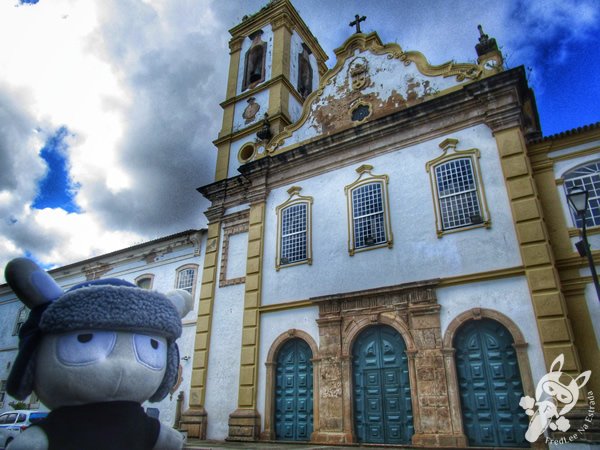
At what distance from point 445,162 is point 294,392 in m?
7.35

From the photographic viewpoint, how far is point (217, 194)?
16297 millimetres

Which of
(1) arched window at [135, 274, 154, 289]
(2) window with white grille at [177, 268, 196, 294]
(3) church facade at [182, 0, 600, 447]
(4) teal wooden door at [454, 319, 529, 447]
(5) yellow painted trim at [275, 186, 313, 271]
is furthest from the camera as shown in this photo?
(1) arched window at [135, 274, 154, 289]

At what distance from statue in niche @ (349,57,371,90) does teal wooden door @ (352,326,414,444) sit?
25.5 ft

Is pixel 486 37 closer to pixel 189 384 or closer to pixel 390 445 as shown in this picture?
pixel 390 445

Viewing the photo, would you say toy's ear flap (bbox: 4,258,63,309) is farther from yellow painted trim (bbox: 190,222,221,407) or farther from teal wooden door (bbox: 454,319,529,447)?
yellow painted trim (bbox: 190,222,221,407)

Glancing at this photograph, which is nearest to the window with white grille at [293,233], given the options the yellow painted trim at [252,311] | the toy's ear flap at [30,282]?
the yellow painted trim at [252,311]

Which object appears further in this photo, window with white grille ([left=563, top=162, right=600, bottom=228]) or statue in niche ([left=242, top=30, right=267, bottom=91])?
statue in niche ([left=242, top=30, right=267, bottom=91])

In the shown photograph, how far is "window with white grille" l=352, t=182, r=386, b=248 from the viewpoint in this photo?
39.9ft

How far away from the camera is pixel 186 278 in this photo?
17.2 m

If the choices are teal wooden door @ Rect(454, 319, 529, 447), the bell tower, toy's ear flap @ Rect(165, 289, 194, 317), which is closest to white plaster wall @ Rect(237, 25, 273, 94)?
the bell tower

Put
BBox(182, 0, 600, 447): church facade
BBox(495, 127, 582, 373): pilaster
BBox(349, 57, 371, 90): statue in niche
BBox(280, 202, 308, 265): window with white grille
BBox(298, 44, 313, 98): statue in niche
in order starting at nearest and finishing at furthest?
BBox(495, 127, 582, 373): pilaster
BBox(182, 0, 600, 447): church facade
BBox(280, 202, 308, 265): window with white grille
BBox(349, 57, 371, 90): statue in niche
BBox(298, 44, 313, 98): statue in niche

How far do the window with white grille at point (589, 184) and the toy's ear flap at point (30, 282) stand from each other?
10.5m

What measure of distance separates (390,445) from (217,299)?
7.04 m

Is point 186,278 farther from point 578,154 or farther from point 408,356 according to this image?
point 578,154
